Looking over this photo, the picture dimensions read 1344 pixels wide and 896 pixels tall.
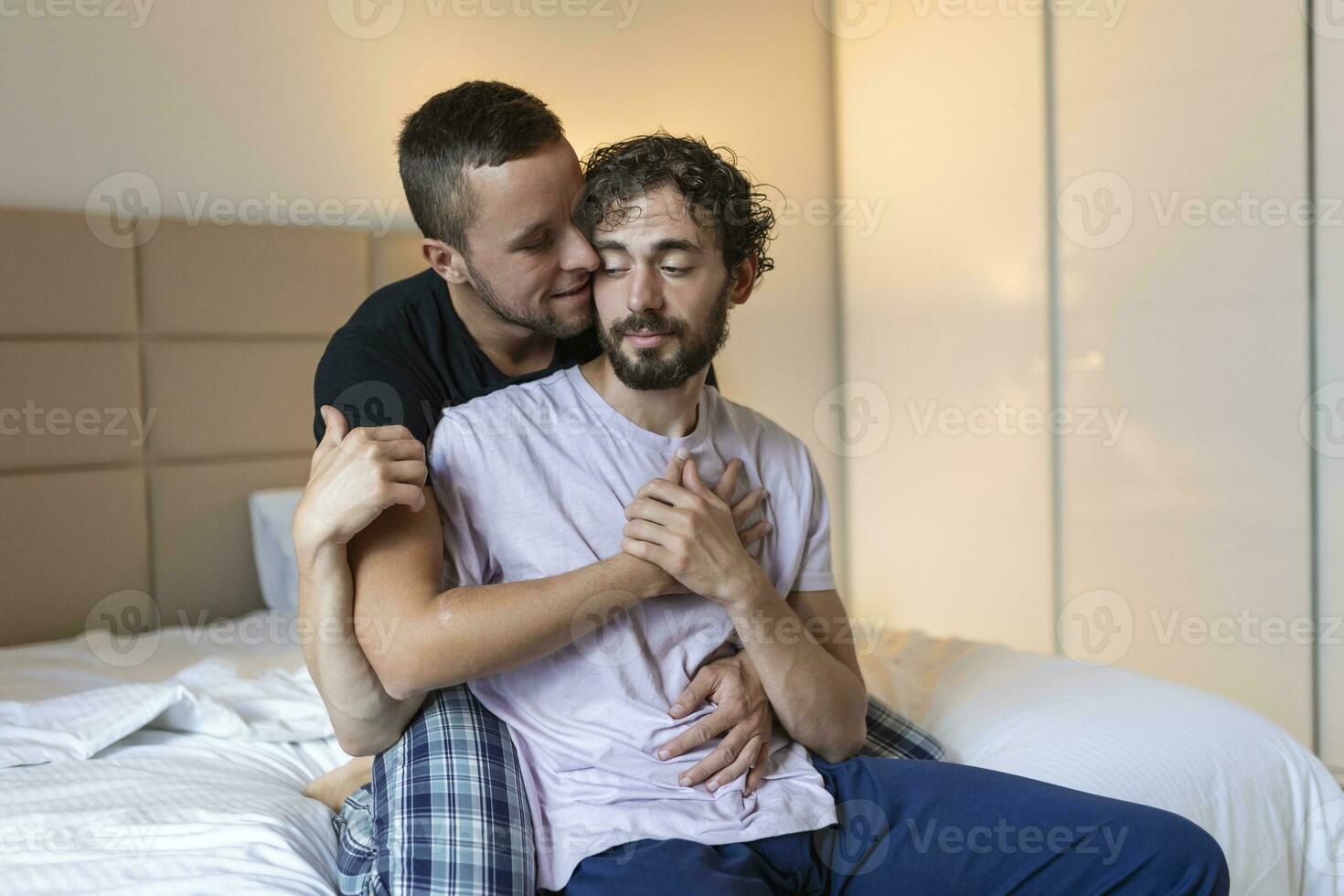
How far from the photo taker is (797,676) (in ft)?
4.16

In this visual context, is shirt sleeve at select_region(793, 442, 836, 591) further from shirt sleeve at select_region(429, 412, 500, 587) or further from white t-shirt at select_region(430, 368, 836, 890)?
shirt sleeve at select_region(429, 412, 500, 587)

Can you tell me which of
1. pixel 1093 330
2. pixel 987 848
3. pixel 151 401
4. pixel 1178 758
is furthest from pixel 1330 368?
pixel 151 401

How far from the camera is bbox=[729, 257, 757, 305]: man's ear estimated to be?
4.76 feet

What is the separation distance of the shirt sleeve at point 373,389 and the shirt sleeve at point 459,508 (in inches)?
3.3

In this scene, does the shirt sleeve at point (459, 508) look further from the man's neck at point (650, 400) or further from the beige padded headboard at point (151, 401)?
the beige padded headboard at point (151, 401)

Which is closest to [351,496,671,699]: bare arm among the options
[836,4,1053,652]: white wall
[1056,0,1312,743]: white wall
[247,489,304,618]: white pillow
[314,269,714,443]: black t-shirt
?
[314,269,714,443]: black t-shirt

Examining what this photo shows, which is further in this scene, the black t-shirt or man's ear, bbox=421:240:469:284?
man's ear, bbox=421:240:469:284

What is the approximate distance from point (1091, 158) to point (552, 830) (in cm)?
272

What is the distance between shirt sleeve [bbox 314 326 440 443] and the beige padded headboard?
1.53 meters

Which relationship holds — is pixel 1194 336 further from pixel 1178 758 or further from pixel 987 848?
pixel 987 848

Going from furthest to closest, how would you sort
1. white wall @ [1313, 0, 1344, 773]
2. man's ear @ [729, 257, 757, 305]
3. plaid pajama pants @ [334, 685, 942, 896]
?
white wall @ [1313, 0, 1344, 773], man's ear @ [729, 257, 757, 305], plaid pajama pants @ [334, 685, 942, 896]

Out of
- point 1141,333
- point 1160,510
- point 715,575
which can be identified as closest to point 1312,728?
point 1160,510

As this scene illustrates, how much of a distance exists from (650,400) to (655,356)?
77 millimetres

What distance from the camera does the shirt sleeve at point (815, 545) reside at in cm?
146
